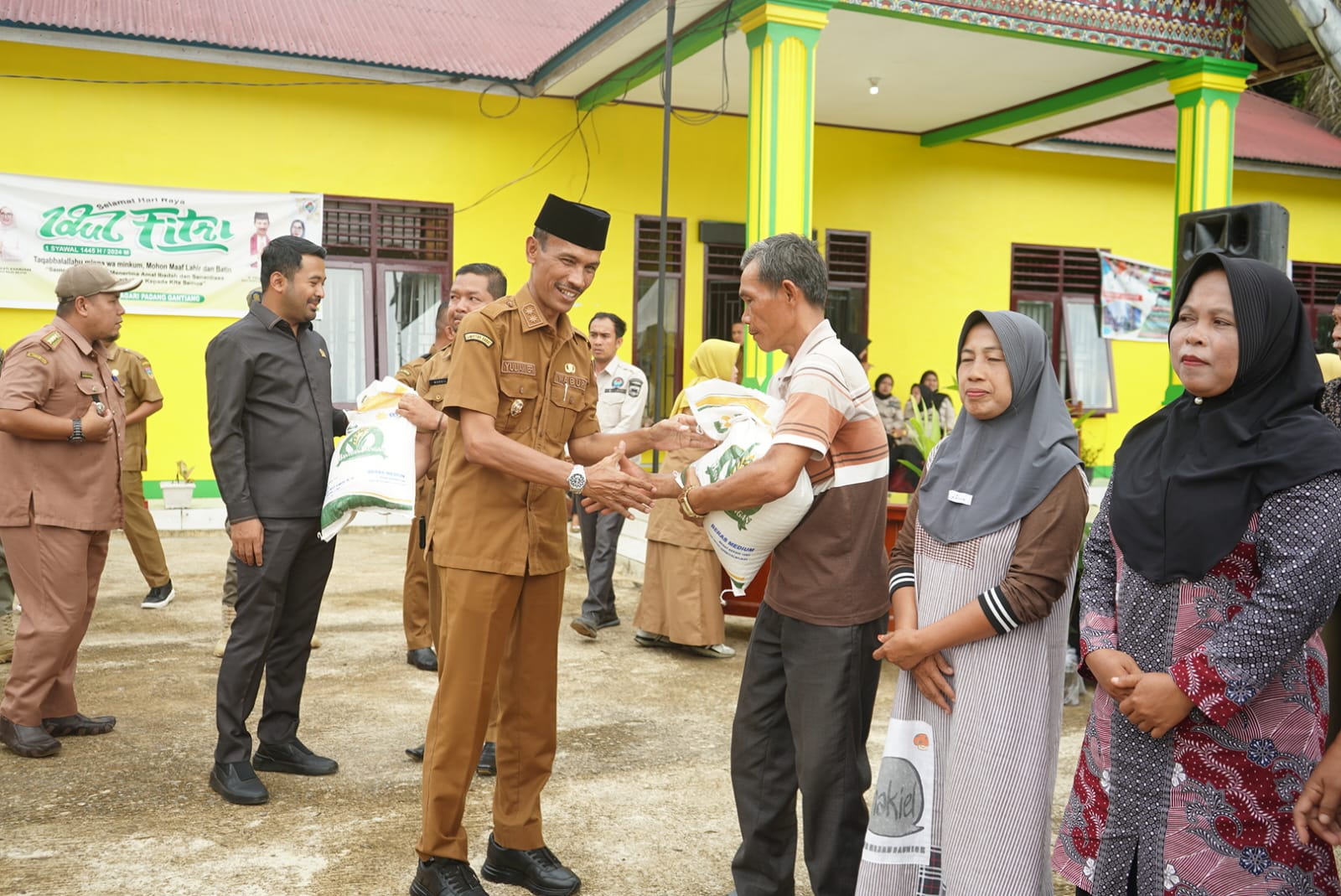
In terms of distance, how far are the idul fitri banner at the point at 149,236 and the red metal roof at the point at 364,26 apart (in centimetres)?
139

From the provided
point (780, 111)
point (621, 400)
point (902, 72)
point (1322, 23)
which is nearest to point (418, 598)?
point (621, 400)

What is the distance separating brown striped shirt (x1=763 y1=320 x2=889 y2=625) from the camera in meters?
2.86

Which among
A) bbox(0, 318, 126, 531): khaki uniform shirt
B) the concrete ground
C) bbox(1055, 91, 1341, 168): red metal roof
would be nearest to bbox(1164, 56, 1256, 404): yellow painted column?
bbox(1055, 91, 1341, 168): red metal roof

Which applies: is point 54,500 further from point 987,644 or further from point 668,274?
point 668,274

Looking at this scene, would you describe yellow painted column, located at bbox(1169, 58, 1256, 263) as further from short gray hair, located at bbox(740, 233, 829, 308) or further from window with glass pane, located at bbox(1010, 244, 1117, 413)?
short gray hair, located at bbox(740, 233, 829, 308)

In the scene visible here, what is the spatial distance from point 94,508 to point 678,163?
882cm

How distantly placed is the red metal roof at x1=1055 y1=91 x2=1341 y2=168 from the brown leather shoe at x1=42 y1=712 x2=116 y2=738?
1217cm

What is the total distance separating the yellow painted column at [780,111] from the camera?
7926mm

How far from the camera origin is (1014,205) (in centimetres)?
1398

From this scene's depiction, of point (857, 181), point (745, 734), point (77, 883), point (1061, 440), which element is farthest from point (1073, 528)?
point (857, 181)

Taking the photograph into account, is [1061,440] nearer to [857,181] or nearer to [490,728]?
[490,728]

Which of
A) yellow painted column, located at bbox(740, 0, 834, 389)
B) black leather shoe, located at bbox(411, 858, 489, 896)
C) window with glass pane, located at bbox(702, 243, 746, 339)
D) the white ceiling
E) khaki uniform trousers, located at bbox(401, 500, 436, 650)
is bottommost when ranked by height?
black leather shoe, located at bbox(411, 858, 489, 896)

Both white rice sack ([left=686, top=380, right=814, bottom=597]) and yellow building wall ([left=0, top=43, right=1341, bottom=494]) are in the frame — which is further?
yellow building wall ([left=0, top=43, right=1341, bottom=494])

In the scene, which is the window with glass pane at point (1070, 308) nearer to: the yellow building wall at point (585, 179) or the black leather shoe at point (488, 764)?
the yellow building wall at point (585, 179)
